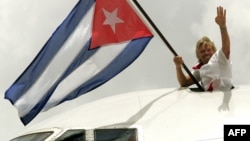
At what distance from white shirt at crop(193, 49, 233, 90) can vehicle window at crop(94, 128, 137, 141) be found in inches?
99.3

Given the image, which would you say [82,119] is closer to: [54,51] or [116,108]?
[116,108]

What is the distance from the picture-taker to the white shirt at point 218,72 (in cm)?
1207

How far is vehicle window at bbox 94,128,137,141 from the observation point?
1038cm

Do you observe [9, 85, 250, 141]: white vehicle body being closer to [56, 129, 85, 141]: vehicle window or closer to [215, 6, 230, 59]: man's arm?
[56, 129, 85, 141]: vehicle window

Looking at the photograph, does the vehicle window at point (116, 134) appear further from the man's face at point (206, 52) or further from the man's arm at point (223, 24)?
the man's face at point (206, 52)

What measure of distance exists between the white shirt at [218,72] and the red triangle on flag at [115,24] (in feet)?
4.55

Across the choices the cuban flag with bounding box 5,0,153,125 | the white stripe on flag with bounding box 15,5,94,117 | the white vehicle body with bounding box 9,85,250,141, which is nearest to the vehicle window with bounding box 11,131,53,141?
the white vehicle body with bounding box 9,85,250,141

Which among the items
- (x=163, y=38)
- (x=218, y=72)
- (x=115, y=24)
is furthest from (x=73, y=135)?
(x=218, y=72)

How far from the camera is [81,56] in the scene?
1239cm

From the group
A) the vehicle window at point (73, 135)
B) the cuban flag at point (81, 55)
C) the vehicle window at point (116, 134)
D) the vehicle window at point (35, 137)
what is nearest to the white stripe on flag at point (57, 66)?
the cuban flag at point (81, 55)

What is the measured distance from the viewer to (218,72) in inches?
484

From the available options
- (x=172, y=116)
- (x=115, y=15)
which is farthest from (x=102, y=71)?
(x=172, y=116)

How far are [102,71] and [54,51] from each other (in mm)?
1022

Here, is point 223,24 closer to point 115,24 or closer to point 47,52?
point 115,24
